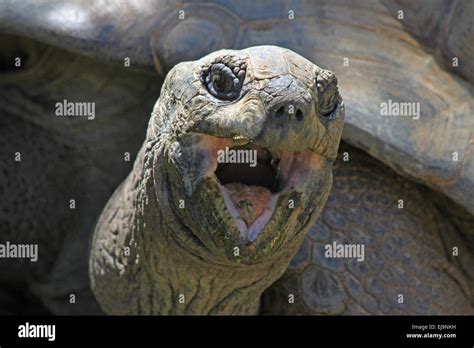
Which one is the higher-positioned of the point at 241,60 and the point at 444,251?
the point at 241,60

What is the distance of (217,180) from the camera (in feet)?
10.7

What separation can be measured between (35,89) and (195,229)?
5.02 feet

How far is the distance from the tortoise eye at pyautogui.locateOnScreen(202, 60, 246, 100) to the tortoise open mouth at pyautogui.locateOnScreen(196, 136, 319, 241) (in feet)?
0.41

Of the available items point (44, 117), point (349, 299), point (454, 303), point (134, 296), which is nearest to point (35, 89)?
point (44, 117)

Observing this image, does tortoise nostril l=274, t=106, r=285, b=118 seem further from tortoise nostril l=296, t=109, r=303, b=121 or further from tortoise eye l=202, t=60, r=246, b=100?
tortoise eye l=202, t=60, r=246, b=100

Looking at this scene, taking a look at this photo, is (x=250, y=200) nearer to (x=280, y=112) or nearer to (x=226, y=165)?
(x=226, y=165)

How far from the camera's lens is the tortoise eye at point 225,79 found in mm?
3189

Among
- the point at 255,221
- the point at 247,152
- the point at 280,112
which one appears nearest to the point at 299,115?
the point at 280,112

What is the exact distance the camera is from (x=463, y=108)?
4387 millimetres

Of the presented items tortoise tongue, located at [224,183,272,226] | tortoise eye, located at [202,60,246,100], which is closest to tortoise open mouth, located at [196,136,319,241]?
tortoise tongue, located at [224,183,272,226]

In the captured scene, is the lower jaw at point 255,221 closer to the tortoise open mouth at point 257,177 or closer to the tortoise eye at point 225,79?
the tortoise open mouth at point 257,177

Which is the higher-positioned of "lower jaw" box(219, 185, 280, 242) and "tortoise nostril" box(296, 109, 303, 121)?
"tortoise nostril" box(296, 109, 303, 121)

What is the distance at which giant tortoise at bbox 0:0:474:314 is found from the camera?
327 centimetres

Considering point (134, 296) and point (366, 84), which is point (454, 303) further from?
point (134, 296)
